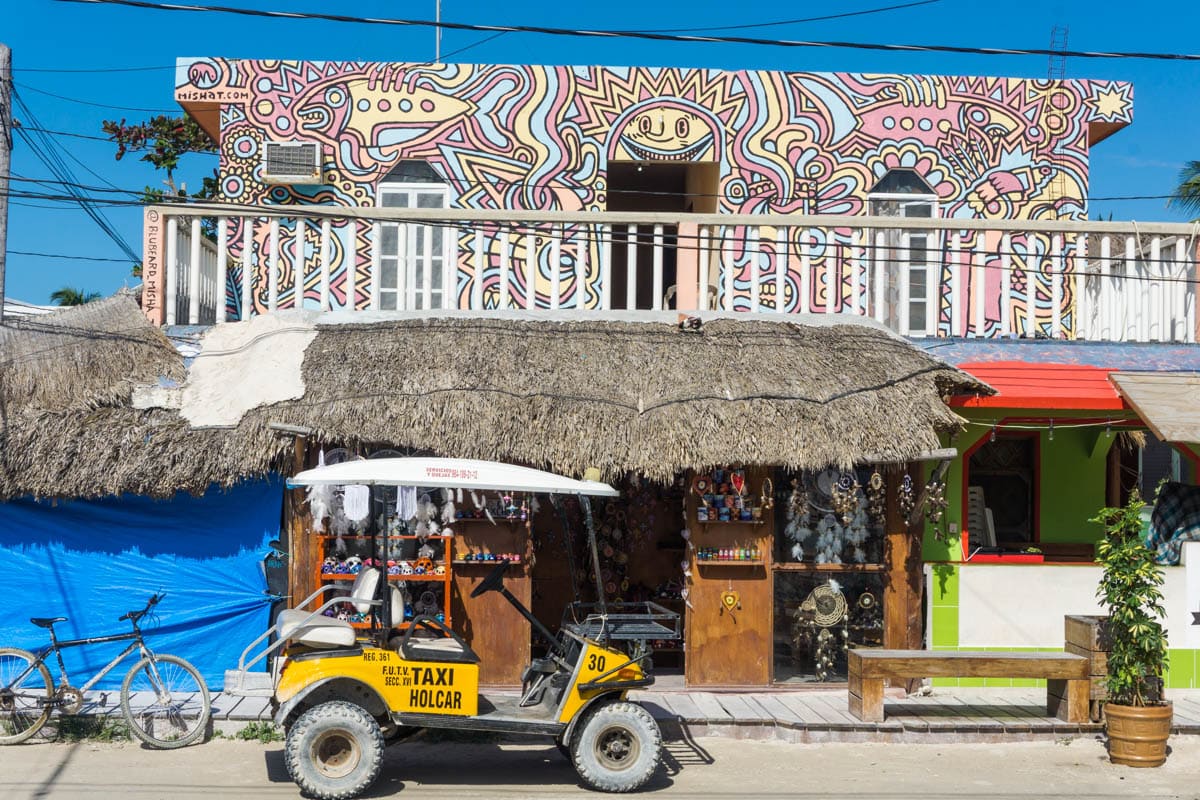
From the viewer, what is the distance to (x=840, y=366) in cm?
1204

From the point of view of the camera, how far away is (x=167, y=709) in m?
9.83

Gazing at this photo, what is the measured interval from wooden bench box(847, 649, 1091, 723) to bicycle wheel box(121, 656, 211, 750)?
493cm

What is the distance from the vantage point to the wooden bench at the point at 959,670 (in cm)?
1020

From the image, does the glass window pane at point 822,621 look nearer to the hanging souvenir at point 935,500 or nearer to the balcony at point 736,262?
the hanging souvenir at point 935,500

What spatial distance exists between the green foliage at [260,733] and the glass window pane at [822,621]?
168 inches

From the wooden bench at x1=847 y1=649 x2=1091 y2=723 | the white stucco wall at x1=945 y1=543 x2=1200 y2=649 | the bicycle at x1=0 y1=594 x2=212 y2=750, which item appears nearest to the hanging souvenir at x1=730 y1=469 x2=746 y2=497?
the wooden bench at x1=847 y1=649 x2=1091 y2=723

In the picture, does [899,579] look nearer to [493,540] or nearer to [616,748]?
[493,540]

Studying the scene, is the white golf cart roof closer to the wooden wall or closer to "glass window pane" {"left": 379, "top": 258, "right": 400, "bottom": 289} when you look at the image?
the wooden wall

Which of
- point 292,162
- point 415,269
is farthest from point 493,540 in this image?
point 292,162

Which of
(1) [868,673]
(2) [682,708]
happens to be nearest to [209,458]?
(2) [682,708]

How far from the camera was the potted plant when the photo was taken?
31.3ft

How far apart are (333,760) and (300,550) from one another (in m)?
2.97

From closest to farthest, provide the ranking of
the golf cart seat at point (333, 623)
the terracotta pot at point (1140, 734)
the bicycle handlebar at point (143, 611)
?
1. the golf cart seat at point (333, 623)
2. the terracotta pot at point (1140, 734)
3. the bicycle handlebar at point (143, 611)

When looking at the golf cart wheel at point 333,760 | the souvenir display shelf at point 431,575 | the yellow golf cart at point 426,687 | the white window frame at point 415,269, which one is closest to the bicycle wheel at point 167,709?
the yellow golf cart at point 426,687
